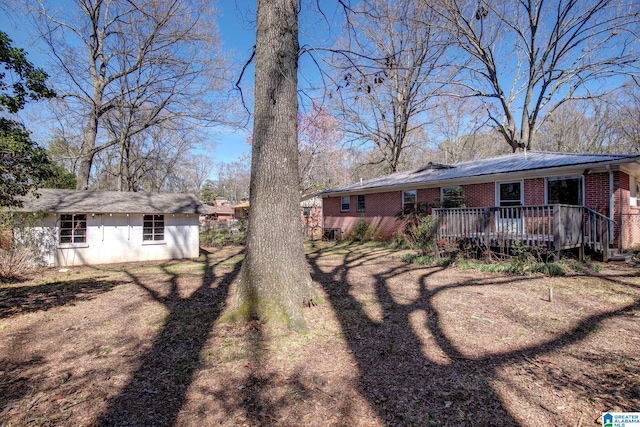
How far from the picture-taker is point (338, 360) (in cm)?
360

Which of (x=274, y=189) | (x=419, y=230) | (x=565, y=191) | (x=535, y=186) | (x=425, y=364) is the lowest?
(x=425, y=364)

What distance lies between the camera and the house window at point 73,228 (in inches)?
473

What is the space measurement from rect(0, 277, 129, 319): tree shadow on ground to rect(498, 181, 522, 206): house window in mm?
13071

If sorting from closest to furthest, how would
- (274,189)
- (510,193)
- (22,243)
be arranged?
(274,189) → (22,243) → (510,193)

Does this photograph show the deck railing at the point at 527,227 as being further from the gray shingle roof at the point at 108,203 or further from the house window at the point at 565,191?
the gray shingle roof at the point at 108,203

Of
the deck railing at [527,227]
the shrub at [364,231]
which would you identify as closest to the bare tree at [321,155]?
the shrub at [364,231]

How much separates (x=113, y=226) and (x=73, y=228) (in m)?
1.28

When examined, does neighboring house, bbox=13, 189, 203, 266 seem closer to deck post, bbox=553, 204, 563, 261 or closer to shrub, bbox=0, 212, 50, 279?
shrub, bbox=0, 212, 50, 279

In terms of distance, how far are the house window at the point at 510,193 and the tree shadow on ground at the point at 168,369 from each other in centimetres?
1115

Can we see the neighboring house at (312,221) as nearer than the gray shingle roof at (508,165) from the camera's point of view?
No

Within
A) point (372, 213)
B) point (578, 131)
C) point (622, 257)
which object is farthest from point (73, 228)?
point (578, 131)

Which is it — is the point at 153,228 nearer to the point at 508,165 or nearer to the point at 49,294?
the point at 49,294

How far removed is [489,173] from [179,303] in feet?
37.1

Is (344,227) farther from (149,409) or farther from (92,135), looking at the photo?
(149,409)
